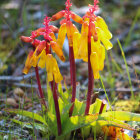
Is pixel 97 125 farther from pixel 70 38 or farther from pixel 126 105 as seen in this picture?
pixel 126 105

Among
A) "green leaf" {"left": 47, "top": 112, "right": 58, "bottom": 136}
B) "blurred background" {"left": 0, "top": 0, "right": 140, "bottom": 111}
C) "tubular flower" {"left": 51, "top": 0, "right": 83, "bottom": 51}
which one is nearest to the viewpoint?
"tubular flower" {"left": 51, "top": 0, "right": 83, "bottom": 51}

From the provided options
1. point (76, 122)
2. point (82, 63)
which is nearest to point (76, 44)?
point (76, 122)

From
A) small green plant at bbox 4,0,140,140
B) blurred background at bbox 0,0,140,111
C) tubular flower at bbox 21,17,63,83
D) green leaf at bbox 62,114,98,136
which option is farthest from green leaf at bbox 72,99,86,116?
tubular flower at bbox 21,17,63,83

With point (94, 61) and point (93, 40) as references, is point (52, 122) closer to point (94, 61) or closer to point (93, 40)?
point (94, 61)

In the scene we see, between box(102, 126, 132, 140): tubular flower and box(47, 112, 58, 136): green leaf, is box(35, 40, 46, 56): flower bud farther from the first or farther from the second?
box(102, 126, 132, 140): tubular flower

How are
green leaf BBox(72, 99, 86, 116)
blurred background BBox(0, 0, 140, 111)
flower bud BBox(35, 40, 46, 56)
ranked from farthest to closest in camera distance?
blurred background BBox(0, 0, 140, 111)
green leaf BBox(72, 99, 86, 116)
flower bud BBox(35, 40, 46, 56)

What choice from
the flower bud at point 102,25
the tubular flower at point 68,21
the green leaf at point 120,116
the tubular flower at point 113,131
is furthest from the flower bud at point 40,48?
the tubular flower at point 113,131

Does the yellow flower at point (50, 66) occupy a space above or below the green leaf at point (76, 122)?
above

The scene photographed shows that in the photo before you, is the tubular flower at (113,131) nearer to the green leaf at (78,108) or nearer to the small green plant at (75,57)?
the small green plant at (75,57)

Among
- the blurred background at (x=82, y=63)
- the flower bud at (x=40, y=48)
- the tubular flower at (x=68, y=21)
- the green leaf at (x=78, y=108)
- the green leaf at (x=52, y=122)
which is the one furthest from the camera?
the blurred background at (x=82, y=63)

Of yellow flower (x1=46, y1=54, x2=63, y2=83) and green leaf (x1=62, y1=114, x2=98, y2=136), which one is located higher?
yellow flower (x1=46, y1=54, x2=63, y2=83)
